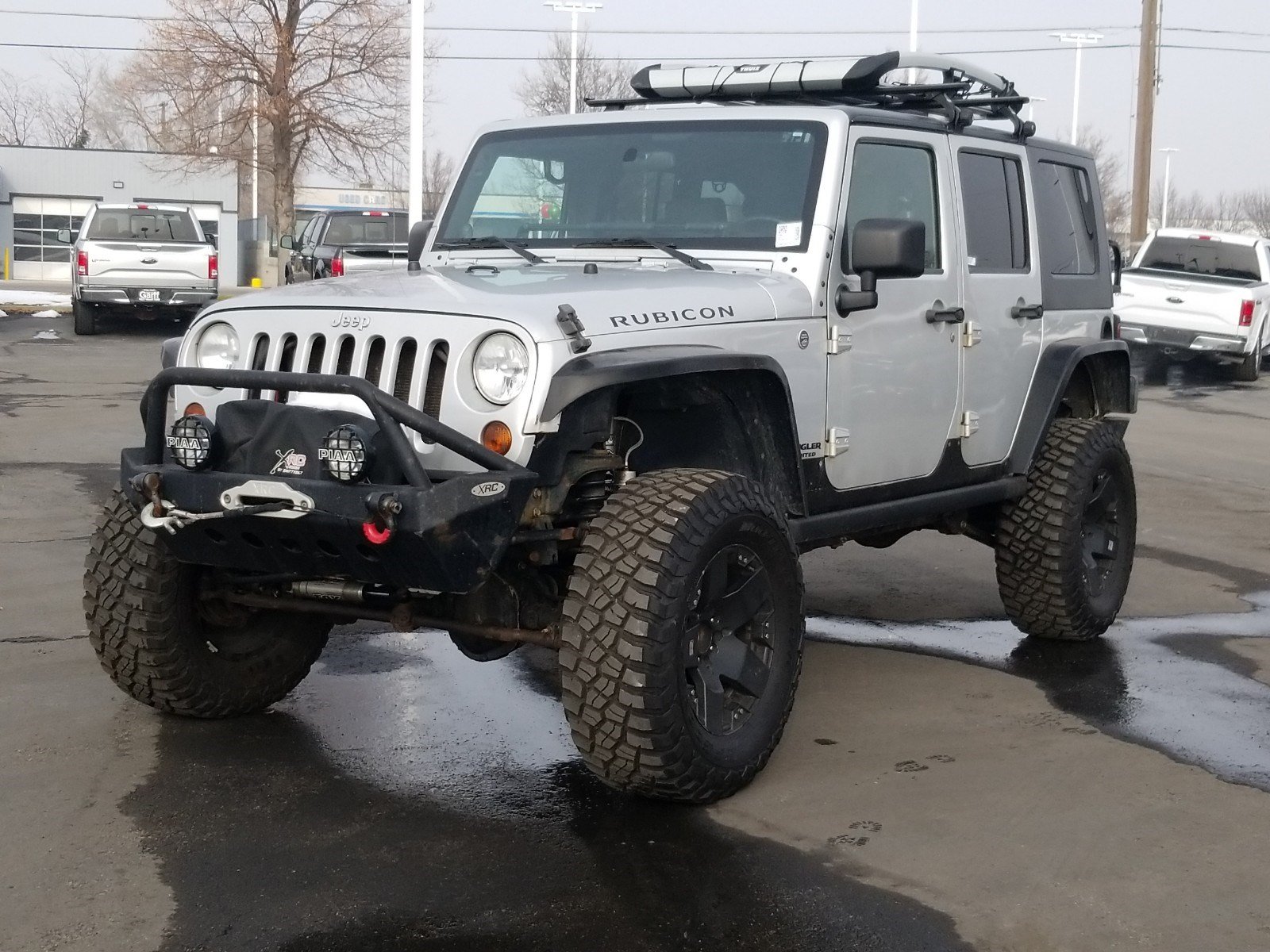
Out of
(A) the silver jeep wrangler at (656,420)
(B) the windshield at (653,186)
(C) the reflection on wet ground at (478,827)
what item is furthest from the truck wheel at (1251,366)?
(B) the windshield at (653,186)

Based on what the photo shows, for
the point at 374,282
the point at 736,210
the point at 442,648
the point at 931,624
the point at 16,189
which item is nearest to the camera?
the point at 374,282

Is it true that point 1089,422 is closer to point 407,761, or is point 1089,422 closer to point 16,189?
point 407,761

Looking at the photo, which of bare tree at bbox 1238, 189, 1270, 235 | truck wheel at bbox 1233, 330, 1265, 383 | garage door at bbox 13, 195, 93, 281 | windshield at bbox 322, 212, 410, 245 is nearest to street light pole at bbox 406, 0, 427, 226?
windshield at bbox 322, 212, 410, 245

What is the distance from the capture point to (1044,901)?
3855 millimetres

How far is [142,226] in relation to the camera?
2231 centimetres

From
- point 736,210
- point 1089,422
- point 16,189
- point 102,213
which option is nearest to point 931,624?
point 1089,422

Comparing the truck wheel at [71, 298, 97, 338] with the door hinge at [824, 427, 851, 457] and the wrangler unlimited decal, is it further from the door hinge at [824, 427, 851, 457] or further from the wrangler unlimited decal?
the wrangler unlimited decal

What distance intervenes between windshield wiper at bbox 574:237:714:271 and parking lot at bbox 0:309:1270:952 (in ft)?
5.31

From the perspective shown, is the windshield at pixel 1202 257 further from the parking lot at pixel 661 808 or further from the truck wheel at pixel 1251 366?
the parking lot at pixel 661 808

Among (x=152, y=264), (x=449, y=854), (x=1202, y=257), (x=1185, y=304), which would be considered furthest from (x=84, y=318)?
(x=449, y=854)

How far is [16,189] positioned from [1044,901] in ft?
171

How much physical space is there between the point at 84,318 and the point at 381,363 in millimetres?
19053

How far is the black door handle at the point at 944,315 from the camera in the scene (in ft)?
18.9

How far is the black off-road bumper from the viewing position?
12.7 feet
